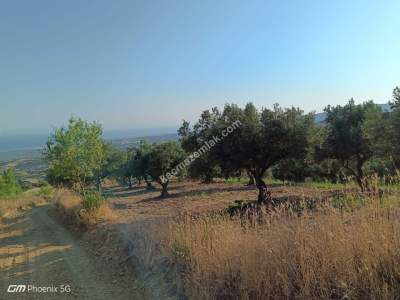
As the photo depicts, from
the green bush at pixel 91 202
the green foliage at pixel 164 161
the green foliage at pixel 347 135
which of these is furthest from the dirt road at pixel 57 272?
the green foliage at pixel 164 161

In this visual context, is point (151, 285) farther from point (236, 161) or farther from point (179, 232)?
point (236, 161)

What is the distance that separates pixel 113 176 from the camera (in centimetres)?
5797

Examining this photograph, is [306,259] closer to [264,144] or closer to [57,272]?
[57,272]

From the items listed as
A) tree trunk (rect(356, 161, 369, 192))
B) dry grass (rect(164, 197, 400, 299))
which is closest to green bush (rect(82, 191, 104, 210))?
dry grass (rect(164, 197, 400, 299))

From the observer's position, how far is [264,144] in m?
13.7

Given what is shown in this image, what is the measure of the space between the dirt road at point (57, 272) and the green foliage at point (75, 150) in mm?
9111

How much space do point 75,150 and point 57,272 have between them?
45.8ft

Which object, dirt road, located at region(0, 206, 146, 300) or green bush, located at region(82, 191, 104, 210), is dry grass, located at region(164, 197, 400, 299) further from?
green bush, located at region(82, 191, 104, 210)

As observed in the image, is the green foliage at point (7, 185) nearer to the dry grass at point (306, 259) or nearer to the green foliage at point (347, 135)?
the green foliage at point (347, 135)

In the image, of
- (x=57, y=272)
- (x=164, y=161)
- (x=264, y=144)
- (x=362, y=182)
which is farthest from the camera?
(x=164, y=161)

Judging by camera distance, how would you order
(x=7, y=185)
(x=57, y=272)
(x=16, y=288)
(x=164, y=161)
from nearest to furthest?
(x=16, y=288) → (x=57, y=272) → (x=164, y=161) → (x=7, y=185)

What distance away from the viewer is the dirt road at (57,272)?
5970mm

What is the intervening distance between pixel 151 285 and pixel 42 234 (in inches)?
321

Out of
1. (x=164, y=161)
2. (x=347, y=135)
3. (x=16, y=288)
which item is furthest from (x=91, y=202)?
(x=164, y=161)
